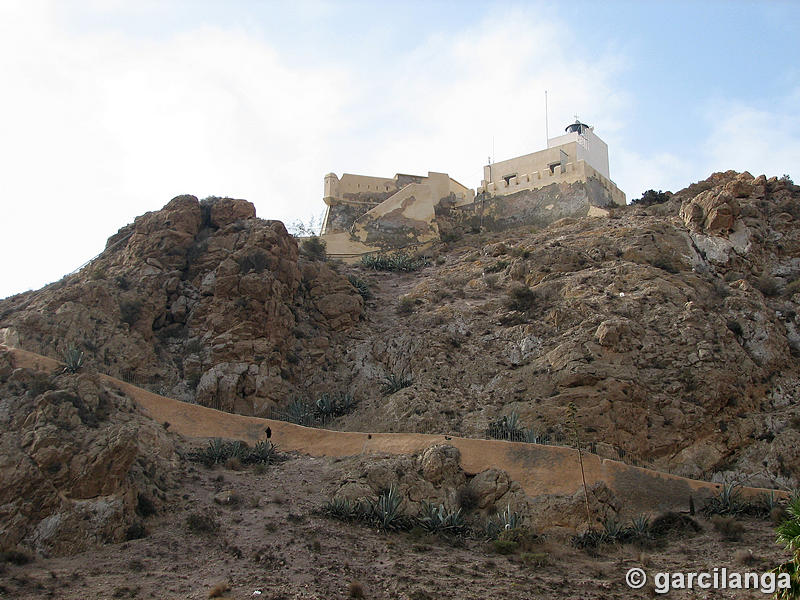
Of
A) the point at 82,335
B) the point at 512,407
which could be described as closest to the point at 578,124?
the point at 512,407

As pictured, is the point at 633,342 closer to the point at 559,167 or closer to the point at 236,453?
the point at 236,453

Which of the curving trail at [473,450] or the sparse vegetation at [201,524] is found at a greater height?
the curving trail at [473,450]

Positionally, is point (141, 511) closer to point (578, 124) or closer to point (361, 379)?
point (361, 379)

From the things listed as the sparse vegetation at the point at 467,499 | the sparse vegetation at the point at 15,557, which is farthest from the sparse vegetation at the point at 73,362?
the sparse vegetation at the point at 467,499

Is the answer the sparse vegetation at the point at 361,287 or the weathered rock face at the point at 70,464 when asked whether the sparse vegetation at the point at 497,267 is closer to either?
the sparse vegetation at the point at 361,287

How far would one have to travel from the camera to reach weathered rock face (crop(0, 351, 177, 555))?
13852 mm

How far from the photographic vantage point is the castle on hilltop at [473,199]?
3569 centimetres

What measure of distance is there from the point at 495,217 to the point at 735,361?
61.7 feet

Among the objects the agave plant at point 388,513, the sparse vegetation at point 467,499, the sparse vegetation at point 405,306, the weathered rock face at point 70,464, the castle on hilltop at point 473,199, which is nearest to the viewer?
the weathered rock face at point 70,464

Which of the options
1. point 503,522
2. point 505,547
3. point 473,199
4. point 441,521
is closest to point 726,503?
point 503,522

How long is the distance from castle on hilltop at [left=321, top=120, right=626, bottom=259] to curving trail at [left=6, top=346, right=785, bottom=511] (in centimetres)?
1614

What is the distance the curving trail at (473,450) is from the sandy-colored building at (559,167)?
21.6m

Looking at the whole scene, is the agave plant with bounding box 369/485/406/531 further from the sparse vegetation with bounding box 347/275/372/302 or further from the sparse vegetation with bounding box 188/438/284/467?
the sparse vegetation with bounding box 347/275/372/302

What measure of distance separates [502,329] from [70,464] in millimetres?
13052
